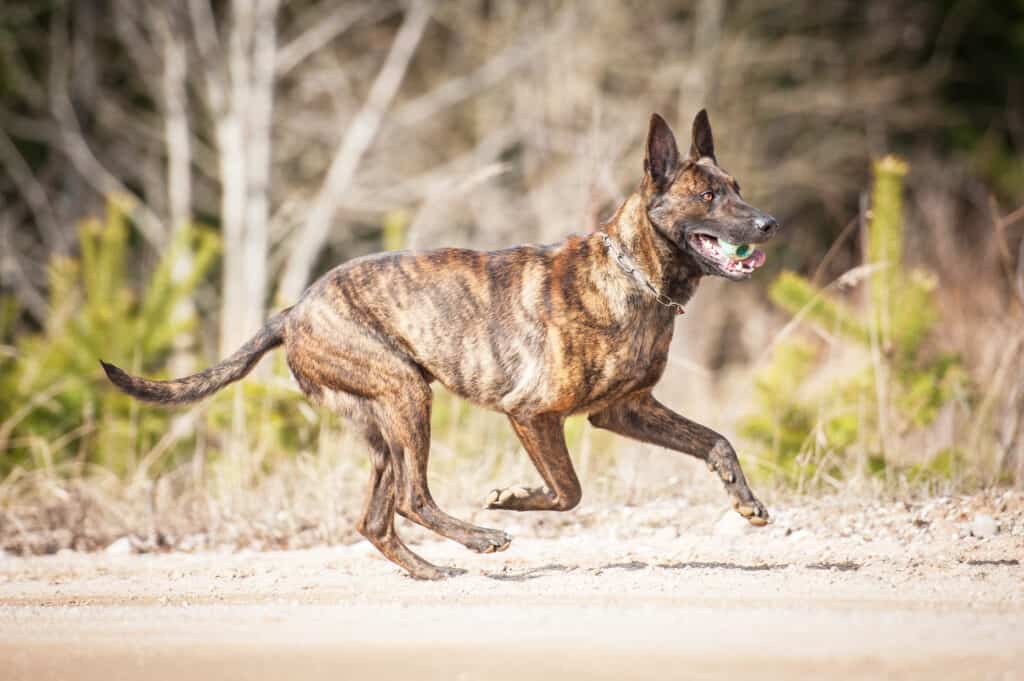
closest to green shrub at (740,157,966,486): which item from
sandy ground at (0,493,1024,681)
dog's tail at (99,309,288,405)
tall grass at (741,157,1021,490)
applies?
tall grass at (741,157,1021,490)

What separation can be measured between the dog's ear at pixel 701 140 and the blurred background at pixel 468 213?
1.24m

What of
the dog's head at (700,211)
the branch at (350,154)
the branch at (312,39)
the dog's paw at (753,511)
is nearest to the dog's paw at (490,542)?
the dog's paw at (753,511)

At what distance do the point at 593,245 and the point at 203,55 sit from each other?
32.3ft

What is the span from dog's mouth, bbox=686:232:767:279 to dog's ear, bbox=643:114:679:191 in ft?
0.96

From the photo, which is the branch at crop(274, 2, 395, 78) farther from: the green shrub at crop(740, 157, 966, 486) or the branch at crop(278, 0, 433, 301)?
the green shrub at crop(740, 157, 966, 486)

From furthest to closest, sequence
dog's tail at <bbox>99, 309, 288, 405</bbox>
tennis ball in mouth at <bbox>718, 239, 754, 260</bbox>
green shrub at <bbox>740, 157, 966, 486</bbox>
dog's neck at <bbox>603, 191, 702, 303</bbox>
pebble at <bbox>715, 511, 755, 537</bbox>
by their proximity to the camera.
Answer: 1. green shrub at <bbox>740, 157, 966, 486</bbox>
2. pebble at <bbox>715, 511, 755, 537</bbox>
3. dog's tail at <bbox>99, 309, 288, 405</bbox>
4. dog's neck at <bbox>603, 191, 702, 303</bbox>
5. tennis ball in mouth at <bbox>718, 239, 754, 260</bbox>

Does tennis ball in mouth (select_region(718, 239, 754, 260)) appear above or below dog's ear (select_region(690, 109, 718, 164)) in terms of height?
below

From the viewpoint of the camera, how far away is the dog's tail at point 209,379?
18.4 feet

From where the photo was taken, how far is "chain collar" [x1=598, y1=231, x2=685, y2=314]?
545 cm

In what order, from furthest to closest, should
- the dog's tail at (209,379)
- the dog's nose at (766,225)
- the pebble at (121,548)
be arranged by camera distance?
the pebble at (121,548), the dog's tail at (209,379), the dog's nose at (766,225)

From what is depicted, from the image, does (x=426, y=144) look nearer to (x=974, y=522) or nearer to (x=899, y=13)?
(x=899, y=13)

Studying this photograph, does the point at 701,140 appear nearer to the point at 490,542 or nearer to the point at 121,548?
the point at 490,542

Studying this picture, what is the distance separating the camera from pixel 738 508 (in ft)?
17.6

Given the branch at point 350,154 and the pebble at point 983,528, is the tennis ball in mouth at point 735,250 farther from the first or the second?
the branch at point 350,154
